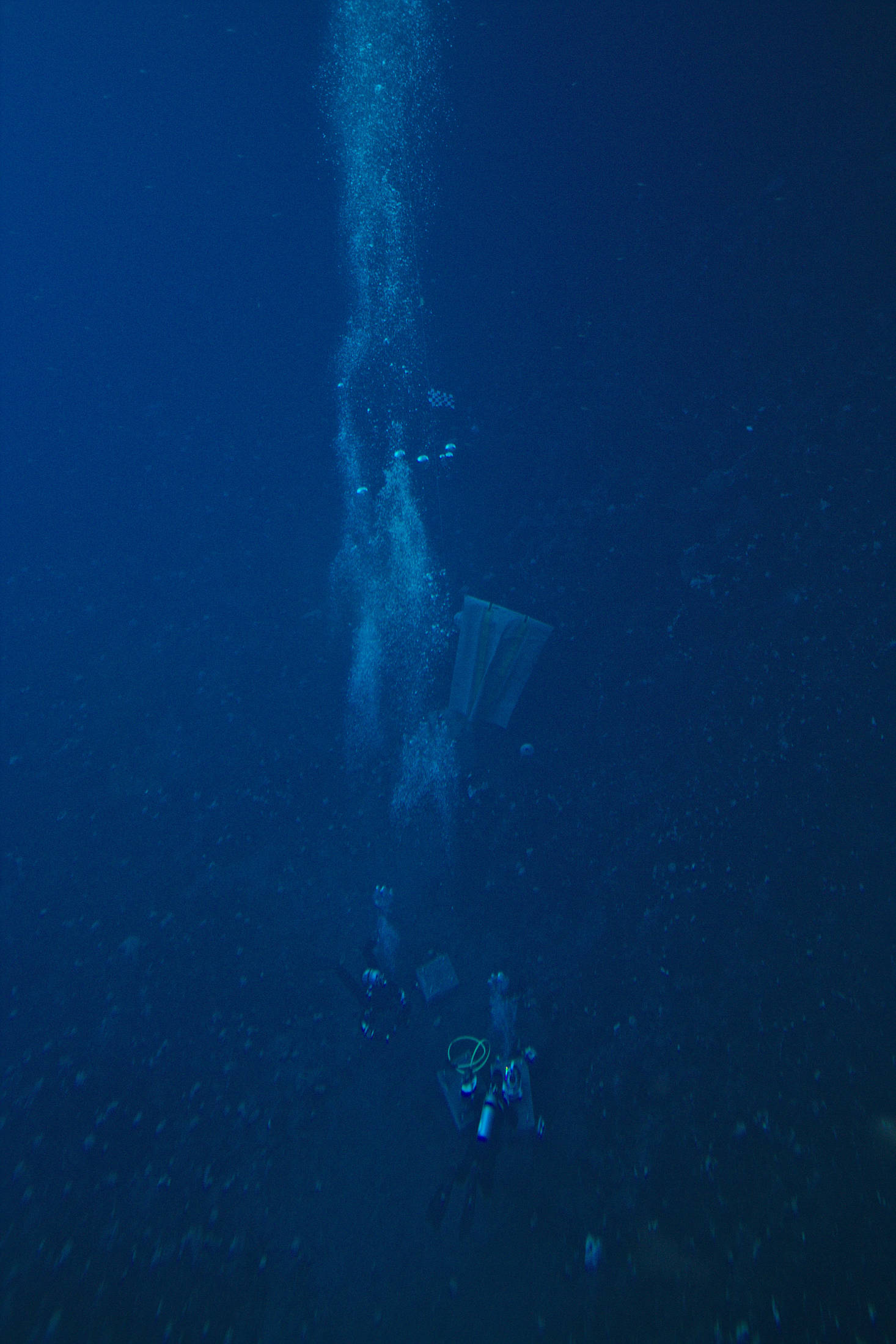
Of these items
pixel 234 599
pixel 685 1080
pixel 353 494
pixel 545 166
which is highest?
pixel 545 166

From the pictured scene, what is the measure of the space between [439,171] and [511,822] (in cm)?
480

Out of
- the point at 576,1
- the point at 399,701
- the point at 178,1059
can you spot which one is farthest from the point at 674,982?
the point at 576,1

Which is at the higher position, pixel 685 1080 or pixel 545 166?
pixel 545 166

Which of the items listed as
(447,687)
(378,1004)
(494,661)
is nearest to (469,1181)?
(378,1004)

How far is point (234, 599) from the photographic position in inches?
174

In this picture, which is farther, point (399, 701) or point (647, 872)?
point (399, 701)

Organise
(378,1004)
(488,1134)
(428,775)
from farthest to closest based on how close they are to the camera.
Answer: (428,775)
(378,1004)
(488,1134)

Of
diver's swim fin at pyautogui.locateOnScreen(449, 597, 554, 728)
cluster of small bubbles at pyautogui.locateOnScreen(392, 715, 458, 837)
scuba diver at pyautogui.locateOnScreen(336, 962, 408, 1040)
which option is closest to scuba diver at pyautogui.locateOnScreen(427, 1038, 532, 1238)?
scuba diver at pyautogui.locateOnScreen(336, 962, 408, 1040)

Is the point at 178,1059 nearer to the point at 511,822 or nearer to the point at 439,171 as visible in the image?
the point at 511,822

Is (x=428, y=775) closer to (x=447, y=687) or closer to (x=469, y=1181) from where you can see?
(x=447, y=687)

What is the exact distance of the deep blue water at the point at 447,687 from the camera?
2848 mm

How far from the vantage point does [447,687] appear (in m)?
4.02

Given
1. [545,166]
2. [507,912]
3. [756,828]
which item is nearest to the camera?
[756,828]

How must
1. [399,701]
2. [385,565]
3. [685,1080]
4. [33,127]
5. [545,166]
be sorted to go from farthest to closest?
1. [33,127]
2. [545,166]
3. [385,565]
4. [399,701]
5. [685,1080]
